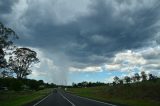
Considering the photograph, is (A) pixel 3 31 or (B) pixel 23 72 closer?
(A) pixel 3 31

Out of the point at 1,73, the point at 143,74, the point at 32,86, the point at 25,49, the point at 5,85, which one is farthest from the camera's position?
the point at 32,86

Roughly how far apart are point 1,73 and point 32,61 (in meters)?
38.8

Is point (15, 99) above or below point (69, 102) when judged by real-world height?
above

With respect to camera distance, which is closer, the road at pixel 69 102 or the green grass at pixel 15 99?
the road at pixel 69 102

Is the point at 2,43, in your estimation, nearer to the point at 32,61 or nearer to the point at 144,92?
the point at 144,92

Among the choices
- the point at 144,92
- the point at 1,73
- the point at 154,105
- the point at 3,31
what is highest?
the point at 3,31

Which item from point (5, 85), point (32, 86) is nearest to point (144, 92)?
point (5, 85)

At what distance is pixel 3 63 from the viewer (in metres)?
73.1

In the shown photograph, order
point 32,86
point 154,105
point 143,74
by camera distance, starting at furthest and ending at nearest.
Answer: point 32,86 < point 143,74 < point 154,105

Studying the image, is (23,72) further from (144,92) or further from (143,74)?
(144,92)

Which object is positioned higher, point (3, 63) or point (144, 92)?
point (3, 63)

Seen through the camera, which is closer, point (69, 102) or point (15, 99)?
point (69, 102)

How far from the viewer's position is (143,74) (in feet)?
352

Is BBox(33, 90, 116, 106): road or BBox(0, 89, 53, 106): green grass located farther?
BBox(0, 89, 53, 106): green grass
